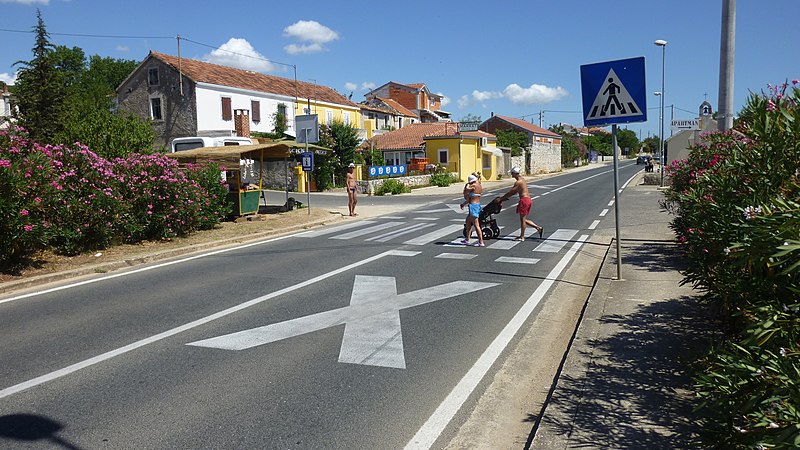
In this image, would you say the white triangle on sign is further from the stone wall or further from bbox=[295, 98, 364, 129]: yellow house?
bbox=[295, 98, 364, 129]: yellow house

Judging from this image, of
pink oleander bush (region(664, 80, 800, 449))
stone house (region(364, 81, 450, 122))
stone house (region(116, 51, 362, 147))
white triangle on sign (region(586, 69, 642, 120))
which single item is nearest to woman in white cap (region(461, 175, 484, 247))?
white triangle on sign (region(586, 69, 642, 120))

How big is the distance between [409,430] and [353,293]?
4.09 m

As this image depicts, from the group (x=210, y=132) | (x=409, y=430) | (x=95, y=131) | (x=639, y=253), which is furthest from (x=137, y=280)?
(x=210, y=132)

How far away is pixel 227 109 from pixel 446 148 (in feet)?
54.1

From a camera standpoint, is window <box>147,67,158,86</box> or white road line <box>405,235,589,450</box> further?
window <box>147,67,158,86</box>

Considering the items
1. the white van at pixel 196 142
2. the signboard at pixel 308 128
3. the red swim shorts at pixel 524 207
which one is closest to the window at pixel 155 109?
the white van at pixel 196 142

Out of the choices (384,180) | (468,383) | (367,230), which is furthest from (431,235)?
(384,180)

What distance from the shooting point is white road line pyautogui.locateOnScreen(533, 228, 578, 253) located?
12.2 meters

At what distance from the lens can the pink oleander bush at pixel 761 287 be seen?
2332 mm

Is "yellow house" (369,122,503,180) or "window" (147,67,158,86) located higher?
"window" (147,67,158,86)

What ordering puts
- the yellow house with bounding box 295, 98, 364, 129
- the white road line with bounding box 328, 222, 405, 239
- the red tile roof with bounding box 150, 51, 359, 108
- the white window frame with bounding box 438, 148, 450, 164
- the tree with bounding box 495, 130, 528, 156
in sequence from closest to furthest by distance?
the white road line with bounding box 328, 222, 405, 239 < the red tile roof with bounding box 150, 51, 359, 108 < the white window frame with bounding box 438, 148, 450, 164 < the yellow house with bounding box 295, 98, 364, 129 < the tree with bounding box 495, 130, 528, 156

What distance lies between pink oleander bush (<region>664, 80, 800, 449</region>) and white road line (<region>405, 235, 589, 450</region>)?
1692 mm

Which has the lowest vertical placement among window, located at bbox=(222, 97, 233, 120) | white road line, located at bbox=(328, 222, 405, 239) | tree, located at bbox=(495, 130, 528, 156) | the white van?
white road line, located at bbox=(328, 222, 405, 239)

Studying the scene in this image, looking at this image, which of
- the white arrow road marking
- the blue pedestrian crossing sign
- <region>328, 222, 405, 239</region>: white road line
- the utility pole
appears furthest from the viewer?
<region>328, 222, 405, 239</region>: white road line
